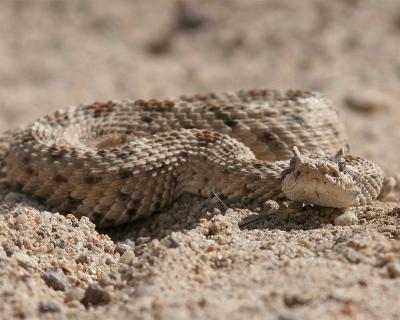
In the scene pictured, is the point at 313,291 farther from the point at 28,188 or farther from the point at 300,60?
the point at 300,60

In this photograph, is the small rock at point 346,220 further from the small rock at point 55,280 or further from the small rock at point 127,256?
the small rock at point 55,280

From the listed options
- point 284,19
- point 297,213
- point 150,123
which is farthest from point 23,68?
point 297,213

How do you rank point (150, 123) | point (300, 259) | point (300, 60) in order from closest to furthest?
point (300, 259)
point (150, 123)
point (300, 60)

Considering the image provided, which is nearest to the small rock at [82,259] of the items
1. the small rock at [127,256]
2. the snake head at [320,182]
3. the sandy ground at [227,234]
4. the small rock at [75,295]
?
the sandy ground at [227,234]

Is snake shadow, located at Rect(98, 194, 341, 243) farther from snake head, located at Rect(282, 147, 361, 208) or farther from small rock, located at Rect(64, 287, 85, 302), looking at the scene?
small rock, located at Rect(64, 287, 85, 302)

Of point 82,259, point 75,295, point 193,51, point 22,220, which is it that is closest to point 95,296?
point 75,295

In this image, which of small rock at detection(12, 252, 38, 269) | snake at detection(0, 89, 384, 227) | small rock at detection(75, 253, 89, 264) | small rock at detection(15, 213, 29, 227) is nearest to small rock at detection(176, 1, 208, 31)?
snake at detection(0, 89, 384, 227)
